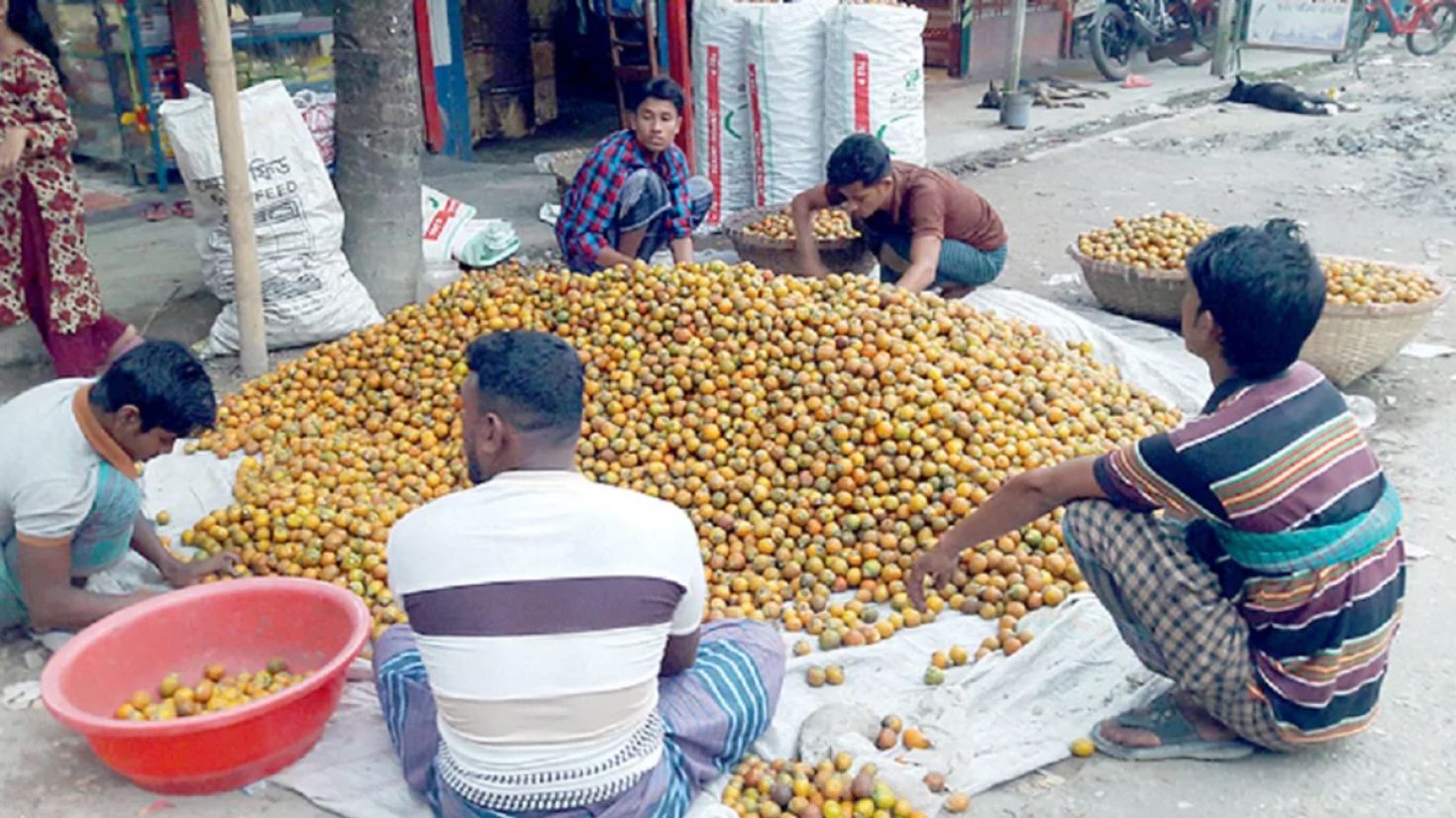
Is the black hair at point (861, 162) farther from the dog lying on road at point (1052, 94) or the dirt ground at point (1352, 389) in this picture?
the dog lying on road at point (1052, 94)

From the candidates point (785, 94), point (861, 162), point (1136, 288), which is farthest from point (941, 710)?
point (785, 94)

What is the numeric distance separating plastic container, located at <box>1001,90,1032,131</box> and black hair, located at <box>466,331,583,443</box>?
9.16 meters

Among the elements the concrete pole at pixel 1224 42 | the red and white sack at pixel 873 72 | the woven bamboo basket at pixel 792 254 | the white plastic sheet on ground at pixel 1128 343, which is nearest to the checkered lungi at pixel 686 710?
the white plastic sheet on ground at pixel 1128 343

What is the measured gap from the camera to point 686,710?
255 cm

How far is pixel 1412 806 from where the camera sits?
104 inches

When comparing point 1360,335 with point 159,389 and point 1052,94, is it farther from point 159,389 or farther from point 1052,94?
point 1052,94

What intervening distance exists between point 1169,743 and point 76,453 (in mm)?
2570

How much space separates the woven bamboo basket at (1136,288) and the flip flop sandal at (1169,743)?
114 inches

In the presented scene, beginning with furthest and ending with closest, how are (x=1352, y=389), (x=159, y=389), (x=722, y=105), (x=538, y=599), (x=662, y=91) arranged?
1. (x=722, y=105)
2. (x=662, y=91)
3. (x=1352, y=389)
4. (x=159, y=389)
5. (x=538, y=599)

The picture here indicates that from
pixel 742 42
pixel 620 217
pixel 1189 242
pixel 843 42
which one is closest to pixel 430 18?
pixel 742 42

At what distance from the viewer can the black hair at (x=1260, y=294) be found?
2350mm

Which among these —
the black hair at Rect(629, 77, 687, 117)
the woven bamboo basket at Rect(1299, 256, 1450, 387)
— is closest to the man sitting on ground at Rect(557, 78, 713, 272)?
the black hair at Rect(629, 77, 687, 117)

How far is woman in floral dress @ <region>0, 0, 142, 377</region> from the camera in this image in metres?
4.46

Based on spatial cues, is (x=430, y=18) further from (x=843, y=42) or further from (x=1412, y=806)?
(x=1412, y=806)
